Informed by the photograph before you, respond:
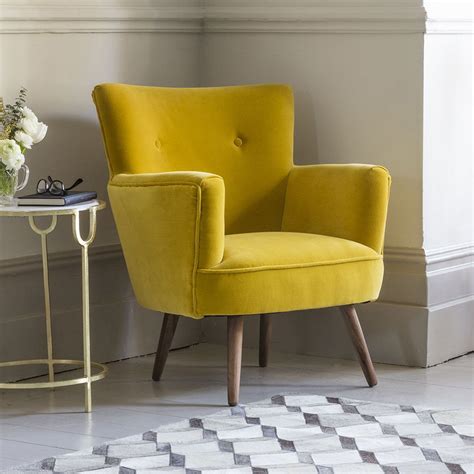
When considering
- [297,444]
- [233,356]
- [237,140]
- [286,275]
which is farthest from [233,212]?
[297,444]

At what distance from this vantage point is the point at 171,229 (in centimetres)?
336

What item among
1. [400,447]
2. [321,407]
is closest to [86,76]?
[321,407]

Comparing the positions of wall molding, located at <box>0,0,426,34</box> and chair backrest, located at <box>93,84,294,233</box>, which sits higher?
wall molding, located at <box>0,0,426,34</box>

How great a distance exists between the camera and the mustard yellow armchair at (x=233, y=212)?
10.9ft

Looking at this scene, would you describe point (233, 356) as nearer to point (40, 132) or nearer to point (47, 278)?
point (47, 278)

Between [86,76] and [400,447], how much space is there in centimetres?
171

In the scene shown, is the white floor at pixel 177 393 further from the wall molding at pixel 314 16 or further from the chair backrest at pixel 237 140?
the wall molding at pixel 314 16

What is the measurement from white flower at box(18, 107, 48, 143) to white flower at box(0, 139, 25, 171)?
0.10 m

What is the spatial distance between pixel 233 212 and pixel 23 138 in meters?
0.83

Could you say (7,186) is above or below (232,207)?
above

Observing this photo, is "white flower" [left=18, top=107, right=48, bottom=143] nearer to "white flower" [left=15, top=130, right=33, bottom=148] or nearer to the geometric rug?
"white flower" [left=15, top=130, right=33, bottom=148]

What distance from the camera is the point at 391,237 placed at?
4.00 metres

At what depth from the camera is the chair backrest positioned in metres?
3.86

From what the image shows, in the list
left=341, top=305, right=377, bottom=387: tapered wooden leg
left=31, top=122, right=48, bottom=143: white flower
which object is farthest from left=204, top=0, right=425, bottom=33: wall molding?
left=31, top=122, right=48, bottom=143: white flower
